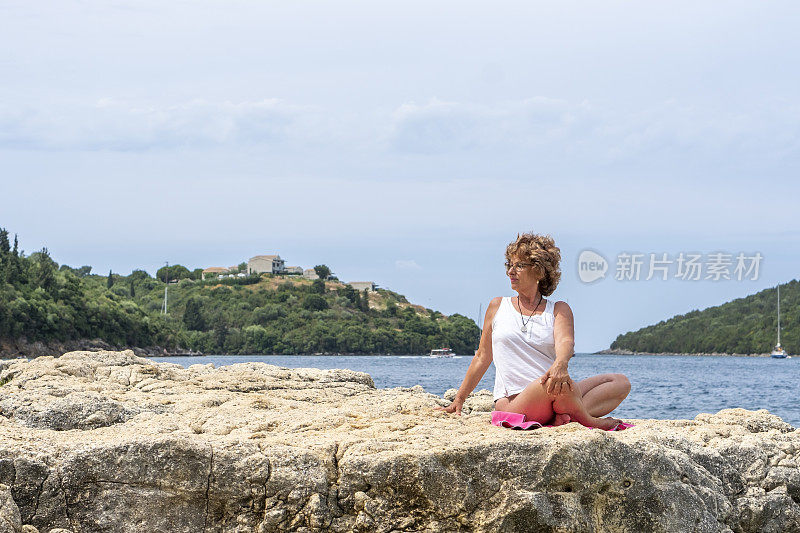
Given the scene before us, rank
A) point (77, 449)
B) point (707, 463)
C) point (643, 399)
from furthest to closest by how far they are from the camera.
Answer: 1. point (643, 399)
2. point (707, 463)
3. point (77, 449)

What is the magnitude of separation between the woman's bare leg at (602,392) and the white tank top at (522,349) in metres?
0.36

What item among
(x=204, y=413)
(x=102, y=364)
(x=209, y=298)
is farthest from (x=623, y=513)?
(x=209, y=298)

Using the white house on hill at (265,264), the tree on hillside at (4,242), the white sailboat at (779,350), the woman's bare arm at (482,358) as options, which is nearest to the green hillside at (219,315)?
the tree on hillside at (4,242)

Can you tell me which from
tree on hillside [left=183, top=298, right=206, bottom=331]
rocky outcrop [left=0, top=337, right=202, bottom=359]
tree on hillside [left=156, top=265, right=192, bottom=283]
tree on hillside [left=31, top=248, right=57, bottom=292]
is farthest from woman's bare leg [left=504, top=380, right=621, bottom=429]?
tree on hillside [left=156, top=265, right=192, bottom=283]

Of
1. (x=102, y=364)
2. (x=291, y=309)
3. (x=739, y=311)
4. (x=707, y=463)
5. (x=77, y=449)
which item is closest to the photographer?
(x=77, y=449)

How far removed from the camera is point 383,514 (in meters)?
4.73

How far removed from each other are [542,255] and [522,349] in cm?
71

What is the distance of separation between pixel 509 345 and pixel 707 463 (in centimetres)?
165

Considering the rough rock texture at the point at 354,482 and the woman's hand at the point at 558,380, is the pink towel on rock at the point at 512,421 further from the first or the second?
the woman's hand at the point at 558,380

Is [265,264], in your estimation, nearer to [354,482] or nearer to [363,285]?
[363,285]

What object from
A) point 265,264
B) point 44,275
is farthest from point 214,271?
point 44,275

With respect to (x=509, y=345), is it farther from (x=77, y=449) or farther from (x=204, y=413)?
(x=77, y=449)

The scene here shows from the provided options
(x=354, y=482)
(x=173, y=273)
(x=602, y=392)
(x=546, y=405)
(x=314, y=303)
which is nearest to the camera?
(x=354, y=482)

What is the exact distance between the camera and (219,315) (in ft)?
400
